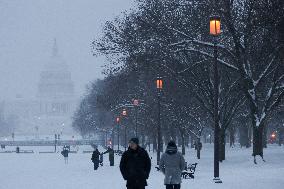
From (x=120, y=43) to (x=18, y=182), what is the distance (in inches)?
472

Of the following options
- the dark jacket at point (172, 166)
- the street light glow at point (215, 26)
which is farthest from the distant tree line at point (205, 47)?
the dark jacket at point (172, 166)

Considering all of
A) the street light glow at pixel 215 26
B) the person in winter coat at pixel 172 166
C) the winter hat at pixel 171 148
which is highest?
the street light glow at pixel 215 26

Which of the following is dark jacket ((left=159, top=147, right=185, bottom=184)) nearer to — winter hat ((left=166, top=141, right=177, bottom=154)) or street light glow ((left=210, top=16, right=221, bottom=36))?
winter hat ((left=166, top=141, right=177, bottom=154))

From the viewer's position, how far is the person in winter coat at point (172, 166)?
15.7 meters

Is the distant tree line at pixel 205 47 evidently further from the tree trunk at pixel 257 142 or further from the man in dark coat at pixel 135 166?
the man in dark coat at pixel 135 166

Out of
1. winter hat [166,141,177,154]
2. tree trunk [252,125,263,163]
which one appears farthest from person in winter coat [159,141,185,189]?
tree trunk [252,125,263,163]

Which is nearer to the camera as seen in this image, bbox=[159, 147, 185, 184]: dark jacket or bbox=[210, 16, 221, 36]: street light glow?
bbox=[159, 147, 185, 184]: dark jacket

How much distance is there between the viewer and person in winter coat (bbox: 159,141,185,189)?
1570cm

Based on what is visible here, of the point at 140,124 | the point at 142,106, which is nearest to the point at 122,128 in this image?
the point at 140,124

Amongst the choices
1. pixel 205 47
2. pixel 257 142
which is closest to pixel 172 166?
pixel 257 142

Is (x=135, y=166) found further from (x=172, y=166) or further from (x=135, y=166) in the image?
(x=172, y=166)

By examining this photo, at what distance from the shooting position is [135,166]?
1399 centimetres

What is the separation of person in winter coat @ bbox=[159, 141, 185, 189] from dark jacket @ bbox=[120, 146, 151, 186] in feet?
5.58

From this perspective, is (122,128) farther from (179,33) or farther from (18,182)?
(18,182)
